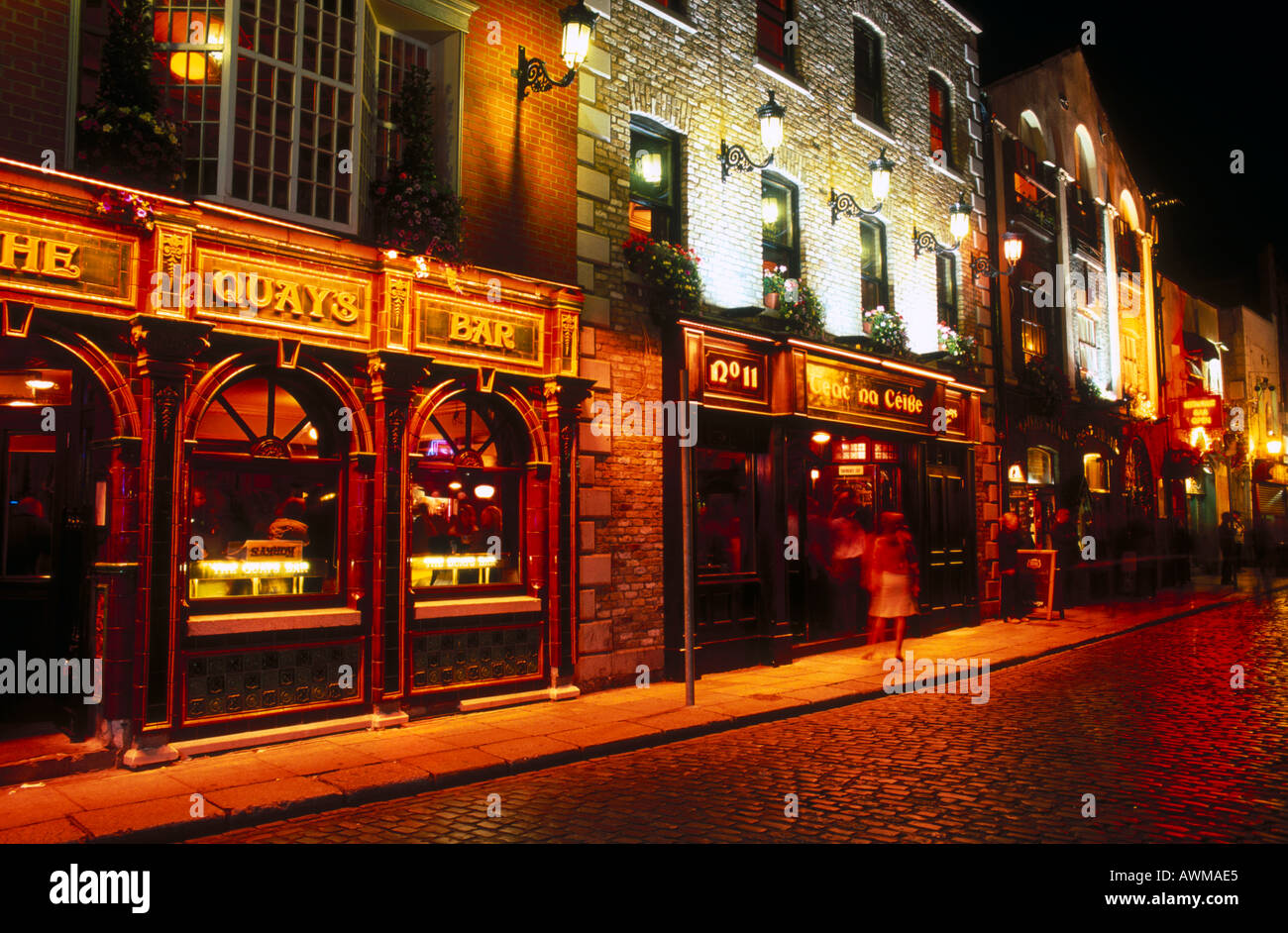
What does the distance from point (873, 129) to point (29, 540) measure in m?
14.3

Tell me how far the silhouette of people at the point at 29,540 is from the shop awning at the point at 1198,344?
3371cm

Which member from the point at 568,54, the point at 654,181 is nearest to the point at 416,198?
the point at 568,54

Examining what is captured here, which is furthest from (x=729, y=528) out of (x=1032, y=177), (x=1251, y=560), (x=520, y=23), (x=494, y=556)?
(x=1251, y=560)

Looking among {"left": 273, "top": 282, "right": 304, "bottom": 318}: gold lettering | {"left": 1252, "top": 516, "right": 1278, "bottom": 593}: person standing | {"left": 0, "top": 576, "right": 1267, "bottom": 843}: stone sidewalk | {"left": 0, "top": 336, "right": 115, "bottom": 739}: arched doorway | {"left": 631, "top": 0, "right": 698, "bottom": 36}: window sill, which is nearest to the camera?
{"left": 0, "top": 576, "right": 1267, "bottom": 843}: stone sidewalk

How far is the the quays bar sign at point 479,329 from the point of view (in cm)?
983

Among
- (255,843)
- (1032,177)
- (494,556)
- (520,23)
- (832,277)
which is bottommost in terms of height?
(255,843)

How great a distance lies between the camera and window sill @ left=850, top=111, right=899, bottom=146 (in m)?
16.3

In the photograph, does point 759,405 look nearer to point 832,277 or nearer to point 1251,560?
point 832,277

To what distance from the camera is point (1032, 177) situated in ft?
72.7

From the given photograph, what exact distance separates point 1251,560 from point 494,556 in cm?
3459

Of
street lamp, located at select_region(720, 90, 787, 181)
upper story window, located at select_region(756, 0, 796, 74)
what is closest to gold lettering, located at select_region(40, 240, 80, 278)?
street lamp, located at select_region(720, 90, 787, 181)

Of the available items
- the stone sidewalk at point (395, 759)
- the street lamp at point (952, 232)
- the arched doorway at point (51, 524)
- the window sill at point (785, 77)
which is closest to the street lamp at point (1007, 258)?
the street lamp at point (952, 232)

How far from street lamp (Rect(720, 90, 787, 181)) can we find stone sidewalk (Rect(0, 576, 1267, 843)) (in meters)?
7.23

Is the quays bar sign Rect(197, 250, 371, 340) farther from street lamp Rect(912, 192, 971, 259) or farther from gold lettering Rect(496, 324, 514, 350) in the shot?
street lamp Rect(912, 192, 971, 259)
